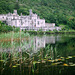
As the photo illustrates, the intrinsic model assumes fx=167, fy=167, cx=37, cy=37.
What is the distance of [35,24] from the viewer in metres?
77.3

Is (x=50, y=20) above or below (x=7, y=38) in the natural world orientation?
above

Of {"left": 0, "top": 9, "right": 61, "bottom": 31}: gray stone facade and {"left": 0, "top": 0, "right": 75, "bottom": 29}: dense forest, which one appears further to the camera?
{"left": 0, "top": 0, "right": 75, "bottom": 29}: dense forest

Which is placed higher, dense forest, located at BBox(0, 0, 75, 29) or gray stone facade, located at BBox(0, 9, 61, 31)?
dense forest, located at BBox(0, 0, 75, 29)

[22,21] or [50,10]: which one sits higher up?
[50,10]

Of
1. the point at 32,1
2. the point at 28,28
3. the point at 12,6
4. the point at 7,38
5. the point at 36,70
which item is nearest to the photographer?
the point at 36,70

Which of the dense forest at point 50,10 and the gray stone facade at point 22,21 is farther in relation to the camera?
the dense forest at point 50,10

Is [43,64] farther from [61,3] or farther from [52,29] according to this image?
[61,3]

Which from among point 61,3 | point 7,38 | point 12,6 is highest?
point 61,3

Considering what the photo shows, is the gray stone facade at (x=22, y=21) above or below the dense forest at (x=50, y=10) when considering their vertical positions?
below

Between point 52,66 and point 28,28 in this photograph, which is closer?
point 52,66

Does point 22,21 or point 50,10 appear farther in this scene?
point 50,10

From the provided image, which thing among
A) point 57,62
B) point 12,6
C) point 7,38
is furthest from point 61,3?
point 57,62

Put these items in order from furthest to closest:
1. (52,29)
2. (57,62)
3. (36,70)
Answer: (52,29) < (57,62) < (36,70)

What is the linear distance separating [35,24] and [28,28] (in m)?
9.35
